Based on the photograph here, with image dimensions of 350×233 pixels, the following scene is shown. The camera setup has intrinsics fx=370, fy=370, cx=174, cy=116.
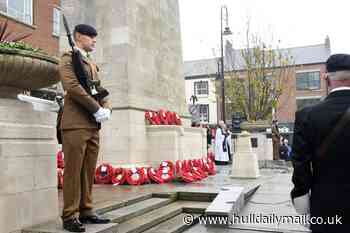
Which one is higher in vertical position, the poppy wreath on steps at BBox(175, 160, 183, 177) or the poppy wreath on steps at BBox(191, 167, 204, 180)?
the poppy wreath on steps at BBox(175, 160, 183, 177)

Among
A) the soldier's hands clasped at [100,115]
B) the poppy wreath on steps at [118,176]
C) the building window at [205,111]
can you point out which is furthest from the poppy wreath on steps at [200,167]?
the building window at [205,111]

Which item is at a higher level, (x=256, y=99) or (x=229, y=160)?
(x=256, y=99)

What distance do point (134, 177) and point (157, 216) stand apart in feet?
9.74

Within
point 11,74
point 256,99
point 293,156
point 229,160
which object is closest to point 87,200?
point 11,74

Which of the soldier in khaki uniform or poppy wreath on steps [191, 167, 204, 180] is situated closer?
the soldier in khaki uniform

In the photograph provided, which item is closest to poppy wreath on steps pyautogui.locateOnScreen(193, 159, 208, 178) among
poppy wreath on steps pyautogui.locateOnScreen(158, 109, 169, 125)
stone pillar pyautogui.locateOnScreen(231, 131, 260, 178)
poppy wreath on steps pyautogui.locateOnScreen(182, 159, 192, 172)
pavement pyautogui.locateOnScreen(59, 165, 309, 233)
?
poppy wreath on steps pyautogui.locateOnScreen(182, 159, 192, 172)

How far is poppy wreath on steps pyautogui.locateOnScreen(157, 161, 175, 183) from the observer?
9008mm

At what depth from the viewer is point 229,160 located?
17.5 metres

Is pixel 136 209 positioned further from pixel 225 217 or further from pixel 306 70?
pixel 306 70

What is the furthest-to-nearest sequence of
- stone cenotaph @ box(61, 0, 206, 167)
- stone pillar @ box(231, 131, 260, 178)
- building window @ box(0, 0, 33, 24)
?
building window @ box(0, 0, 33, 24) < stone pillar @ box(231, 131, 260, 178) < stone cenotaph @ box(61, 0, 206, 167)

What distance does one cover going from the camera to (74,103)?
4.02 metres

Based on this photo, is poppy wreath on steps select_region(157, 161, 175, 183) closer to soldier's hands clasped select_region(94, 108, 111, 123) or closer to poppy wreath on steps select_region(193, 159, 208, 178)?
poppy wreath on steps select_region(193, 159, 208, 178)

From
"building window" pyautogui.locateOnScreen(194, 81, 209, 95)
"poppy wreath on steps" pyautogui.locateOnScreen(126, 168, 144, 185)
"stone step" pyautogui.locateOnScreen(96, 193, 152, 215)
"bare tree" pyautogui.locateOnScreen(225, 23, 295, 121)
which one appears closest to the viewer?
"stone step" pyautogui.locateOnScreen(96, 193, 152, 215)

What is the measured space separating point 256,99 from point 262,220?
20.6 m
